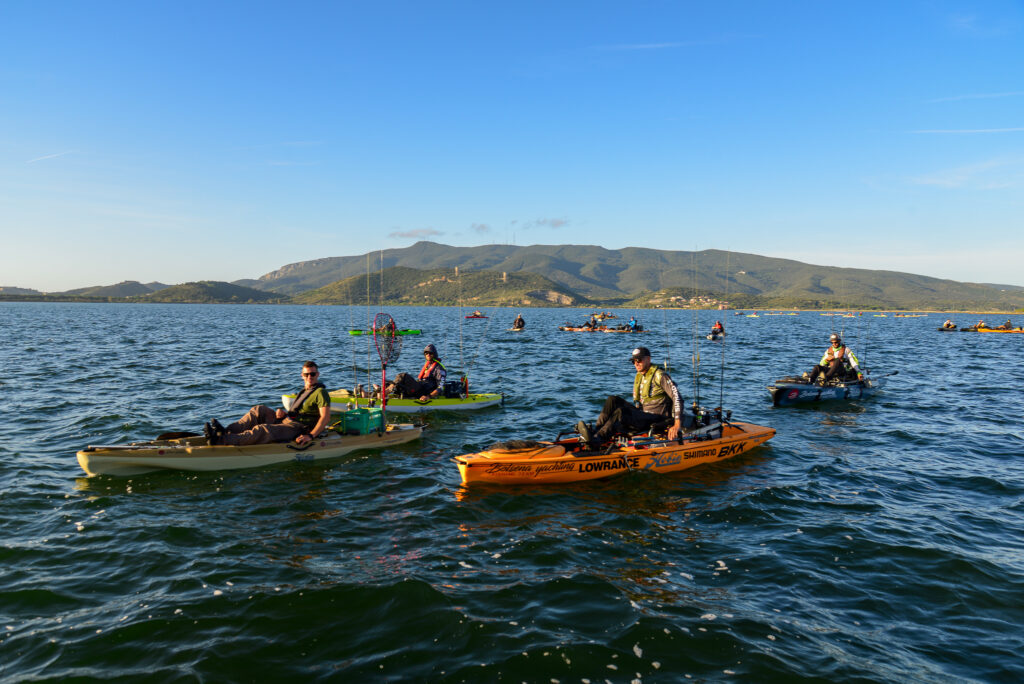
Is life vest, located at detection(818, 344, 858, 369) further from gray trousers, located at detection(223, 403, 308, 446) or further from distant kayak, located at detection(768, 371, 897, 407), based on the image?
gray trousers, located at detection(223, 403, 308, 446)

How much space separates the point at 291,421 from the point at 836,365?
2323cm

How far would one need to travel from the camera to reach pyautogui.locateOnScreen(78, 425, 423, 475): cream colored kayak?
1180cm

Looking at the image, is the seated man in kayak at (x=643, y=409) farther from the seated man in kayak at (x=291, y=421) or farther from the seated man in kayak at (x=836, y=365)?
the seated man in kayak at (x=836, y=365)

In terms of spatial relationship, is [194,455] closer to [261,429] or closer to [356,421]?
[261,429]

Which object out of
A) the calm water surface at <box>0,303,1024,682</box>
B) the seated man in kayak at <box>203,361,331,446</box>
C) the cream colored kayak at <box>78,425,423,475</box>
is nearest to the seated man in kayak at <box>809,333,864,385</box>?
the calm water surface at <box>0,303,1024,682</box>

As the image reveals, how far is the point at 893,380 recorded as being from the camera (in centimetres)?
3019

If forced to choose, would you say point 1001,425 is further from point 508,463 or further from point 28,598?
point 28,598

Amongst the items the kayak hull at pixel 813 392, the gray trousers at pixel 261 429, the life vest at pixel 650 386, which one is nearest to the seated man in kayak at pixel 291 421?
the gray trousers at pixel 261 429

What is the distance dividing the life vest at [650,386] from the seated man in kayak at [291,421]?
8519 millimetres

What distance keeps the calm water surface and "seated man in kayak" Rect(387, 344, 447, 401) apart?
4545 mm

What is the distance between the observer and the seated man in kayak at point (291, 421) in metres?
13.0

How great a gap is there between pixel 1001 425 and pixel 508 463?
64.1 feet

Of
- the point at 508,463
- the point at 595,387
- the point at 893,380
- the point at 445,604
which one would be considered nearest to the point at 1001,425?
the point at 893,380

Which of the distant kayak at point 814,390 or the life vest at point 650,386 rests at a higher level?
the life vest at point 650,386
